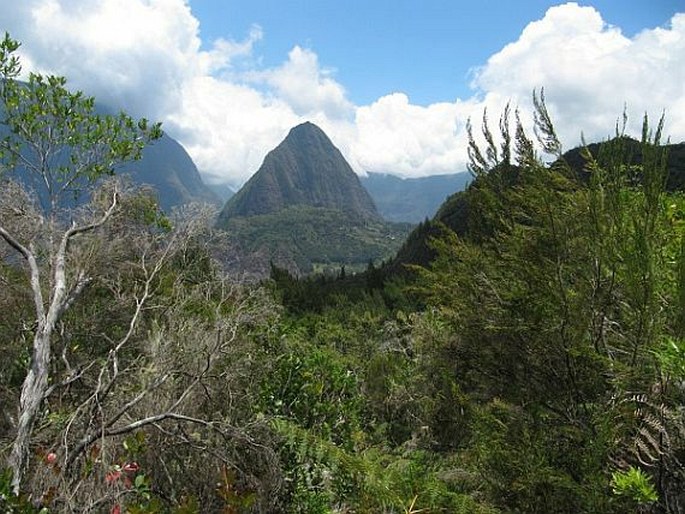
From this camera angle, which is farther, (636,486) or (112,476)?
(112,476)

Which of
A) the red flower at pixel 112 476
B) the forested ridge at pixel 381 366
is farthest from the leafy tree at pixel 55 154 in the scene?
the red flower at pixel 112 476

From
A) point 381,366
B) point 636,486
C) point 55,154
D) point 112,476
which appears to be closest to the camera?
point 636,486

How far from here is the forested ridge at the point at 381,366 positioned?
9.02 feet

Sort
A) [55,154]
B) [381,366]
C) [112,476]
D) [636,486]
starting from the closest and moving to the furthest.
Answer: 1. [636,486]
2. [112,476]
3. [55,154]
4. [381,366]

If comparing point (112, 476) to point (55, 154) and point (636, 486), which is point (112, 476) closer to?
point (636, 486)

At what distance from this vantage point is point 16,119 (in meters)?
7.72

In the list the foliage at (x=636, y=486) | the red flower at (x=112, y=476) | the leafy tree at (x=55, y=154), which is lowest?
the red flower at (x=112, y=476)

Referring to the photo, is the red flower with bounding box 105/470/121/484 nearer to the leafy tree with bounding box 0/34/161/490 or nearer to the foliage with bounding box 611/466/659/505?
the leafy tree with bounding box 0/34/161/490

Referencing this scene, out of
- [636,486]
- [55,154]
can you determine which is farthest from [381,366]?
[636,486]

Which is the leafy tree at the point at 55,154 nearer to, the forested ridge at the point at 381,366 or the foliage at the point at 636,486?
the forested ridge at the point at 381,366

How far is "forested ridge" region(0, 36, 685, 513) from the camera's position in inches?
108

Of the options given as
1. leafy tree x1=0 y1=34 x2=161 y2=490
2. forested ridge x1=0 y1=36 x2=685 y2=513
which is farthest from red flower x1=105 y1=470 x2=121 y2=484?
leafy tree x1=0 y1=34 x2=161 y2=490

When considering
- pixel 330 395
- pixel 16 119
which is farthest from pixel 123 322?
pixel 330 395

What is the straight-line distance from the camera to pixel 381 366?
11305mm
